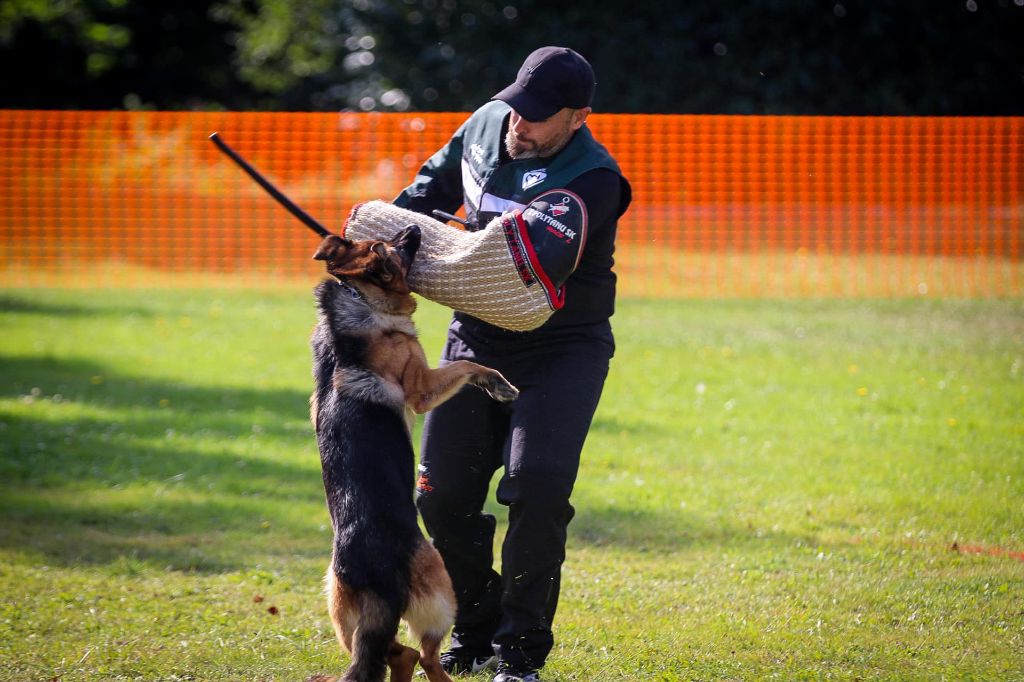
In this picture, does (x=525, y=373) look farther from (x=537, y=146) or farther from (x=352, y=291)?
(x=537, y=146)

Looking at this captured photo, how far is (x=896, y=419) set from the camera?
8.12 m

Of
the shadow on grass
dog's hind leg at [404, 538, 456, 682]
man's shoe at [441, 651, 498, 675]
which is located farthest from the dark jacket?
the shadow on grass

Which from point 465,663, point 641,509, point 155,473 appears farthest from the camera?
point 155,473

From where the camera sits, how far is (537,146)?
413 cm

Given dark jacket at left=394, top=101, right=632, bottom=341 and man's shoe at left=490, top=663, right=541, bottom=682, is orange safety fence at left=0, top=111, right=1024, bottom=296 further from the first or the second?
man's shoe at left=490, top=663, right=541, bottom=682

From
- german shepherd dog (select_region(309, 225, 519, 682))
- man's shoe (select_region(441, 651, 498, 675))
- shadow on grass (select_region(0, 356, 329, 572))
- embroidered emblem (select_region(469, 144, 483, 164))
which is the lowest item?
shadow on grass (select_region(0, 356, 329, 572))

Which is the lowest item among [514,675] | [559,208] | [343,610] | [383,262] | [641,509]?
[641,509]

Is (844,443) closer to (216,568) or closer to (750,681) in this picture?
(750,681)

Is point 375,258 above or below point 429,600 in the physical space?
above

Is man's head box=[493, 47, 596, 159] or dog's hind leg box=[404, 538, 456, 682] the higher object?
man's head box=[493, 47, 596, 159]

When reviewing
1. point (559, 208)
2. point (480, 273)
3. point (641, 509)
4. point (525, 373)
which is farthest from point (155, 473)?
point (559, 208)

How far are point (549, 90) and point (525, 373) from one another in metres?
1.03

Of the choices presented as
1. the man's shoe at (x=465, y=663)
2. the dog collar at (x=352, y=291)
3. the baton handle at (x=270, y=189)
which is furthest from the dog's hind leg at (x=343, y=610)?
the baton handle at (x=270, y=189)

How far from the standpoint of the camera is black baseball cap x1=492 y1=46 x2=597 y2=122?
3.99 m
